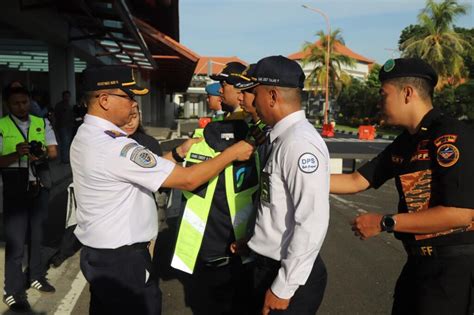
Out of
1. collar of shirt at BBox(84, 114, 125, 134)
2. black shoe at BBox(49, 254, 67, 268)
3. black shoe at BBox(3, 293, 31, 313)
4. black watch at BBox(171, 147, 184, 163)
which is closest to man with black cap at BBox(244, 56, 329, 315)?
collar of shirt at BBox(84, 114, 125, 134)

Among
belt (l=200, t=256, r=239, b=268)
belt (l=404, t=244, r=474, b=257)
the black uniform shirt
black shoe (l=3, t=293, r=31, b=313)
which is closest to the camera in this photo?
the black uniform shirt

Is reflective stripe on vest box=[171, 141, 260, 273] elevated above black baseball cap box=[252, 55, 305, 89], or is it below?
below

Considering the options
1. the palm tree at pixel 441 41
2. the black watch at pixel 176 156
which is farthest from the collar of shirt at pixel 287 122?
the palm tree at pixel 441 41

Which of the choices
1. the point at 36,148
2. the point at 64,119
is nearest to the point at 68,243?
the point at 36,148

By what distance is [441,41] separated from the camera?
35938 millimetres

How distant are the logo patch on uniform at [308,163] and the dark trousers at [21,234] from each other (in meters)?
2.92

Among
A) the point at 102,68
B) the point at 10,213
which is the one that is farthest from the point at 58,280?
the point at 102,68

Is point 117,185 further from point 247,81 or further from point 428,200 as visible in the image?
point 428,200

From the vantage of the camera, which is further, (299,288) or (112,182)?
(112,182)

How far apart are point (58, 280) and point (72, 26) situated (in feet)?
24.4

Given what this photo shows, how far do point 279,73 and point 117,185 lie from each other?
987mm

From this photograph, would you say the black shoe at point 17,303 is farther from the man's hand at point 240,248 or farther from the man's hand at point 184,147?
the man's hand at point 240,248

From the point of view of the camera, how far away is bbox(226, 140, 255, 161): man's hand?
2299mm

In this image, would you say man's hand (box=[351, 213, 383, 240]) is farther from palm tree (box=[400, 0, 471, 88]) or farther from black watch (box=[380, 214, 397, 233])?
palm tree (box=[400, 0, 471, 88])
